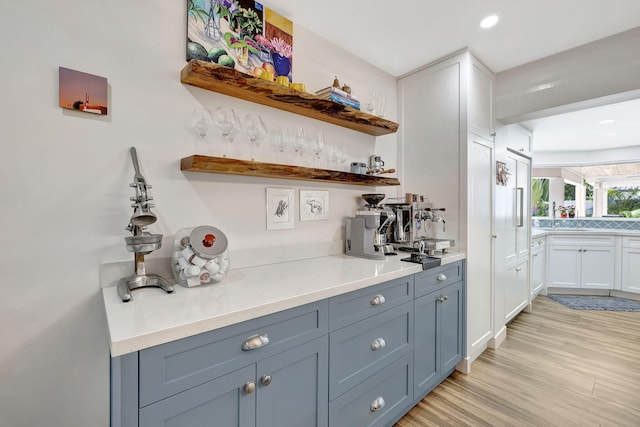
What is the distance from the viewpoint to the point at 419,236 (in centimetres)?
254

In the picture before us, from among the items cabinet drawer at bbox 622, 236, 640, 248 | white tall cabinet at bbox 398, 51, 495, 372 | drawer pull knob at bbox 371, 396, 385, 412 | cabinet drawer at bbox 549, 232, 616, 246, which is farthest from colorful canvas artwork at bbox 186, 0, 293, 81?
cabinet drawer at bbox 622, 236, 640, 248

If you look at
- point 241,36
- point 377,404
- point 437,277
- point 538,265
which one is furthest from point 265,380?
point 538,265

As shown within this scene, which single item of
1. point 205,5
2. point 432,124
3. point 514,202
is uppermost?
point 205,5

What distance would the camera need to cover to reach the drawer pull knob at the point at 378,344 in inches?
60.2

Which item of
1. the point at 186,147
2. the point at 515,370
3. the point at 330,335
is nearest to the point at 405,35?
the point at 186,147

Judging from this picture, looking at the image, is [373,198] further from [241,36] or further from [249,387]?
[249,387]

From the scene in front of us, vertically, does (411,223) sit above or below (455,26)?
below

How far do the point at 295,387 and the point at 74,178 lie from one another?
1240 millimetres

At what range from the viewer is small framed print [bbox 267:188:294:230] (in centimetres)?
183

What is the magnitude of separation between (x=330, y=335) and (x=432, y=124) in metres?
1.97

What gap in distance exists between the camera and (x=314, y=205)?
208 centimetres

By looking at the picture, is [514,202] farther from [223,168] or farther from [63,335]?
[63,335]

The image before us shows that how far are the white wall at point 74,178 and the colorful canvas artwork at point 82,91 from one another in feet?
0.09

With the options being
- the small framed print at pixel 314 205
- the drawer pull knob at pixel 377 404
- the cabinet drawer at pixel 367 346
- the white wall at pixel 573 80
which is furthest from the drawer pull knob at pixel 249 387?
the white wall at pixel 573 80
